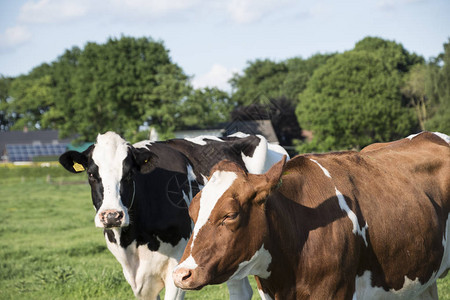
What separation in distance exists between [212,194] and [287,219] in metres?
0.60

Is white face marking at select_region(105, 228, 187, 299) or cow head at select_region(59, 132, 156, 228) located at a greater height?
cow head at select_region(59, 132, 156, 228)

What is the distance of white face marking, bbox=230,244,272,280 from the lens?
3.54 metres

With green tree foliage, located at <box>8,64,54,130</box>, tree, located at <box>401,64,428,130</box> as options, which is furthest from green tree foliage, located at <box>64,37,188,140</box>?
green tree foliage, located at <box>8,64,54,130</box>

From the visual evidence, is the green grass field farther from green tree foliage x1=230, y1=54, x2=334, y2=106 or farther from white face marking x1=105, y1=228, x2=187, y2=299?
green tree foliage x1=230, y1=54, x2=334, y2=106

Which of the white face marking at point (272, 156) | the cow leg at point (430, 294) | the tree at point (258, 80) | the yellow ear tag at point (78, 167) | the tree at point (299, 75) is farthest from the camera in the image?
the tree at point (258, 80)

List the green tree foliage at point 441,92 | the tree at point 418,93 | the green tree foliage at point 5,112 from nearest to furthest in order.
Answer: the green tree foliage at point 441,92, the tree at point 418,93, the green tree foliage at point 5,112

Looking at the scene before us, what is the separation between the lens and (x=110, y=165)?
566cm

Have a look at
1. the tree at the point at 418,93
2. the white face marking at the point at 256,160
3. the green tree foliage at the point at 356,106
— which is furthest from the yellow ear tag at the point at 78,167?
the tree at the point at 418,93

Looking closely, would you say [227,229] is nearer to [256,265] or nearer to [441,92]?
[256,265]

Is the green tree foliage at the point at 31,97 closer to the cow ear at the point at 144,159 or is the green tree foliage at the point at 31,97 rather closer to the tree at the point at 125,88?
the tree at the point at 125,88

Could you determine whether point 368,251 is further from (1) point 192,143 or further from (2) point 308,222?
(1) point 192,143

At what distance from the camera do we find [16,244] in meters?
14.5

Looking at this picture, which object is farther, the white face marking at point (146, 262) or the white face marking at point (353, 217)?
the white face marking at point (146, 262)

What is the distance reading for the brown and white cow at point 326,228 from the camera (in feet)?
11.3
